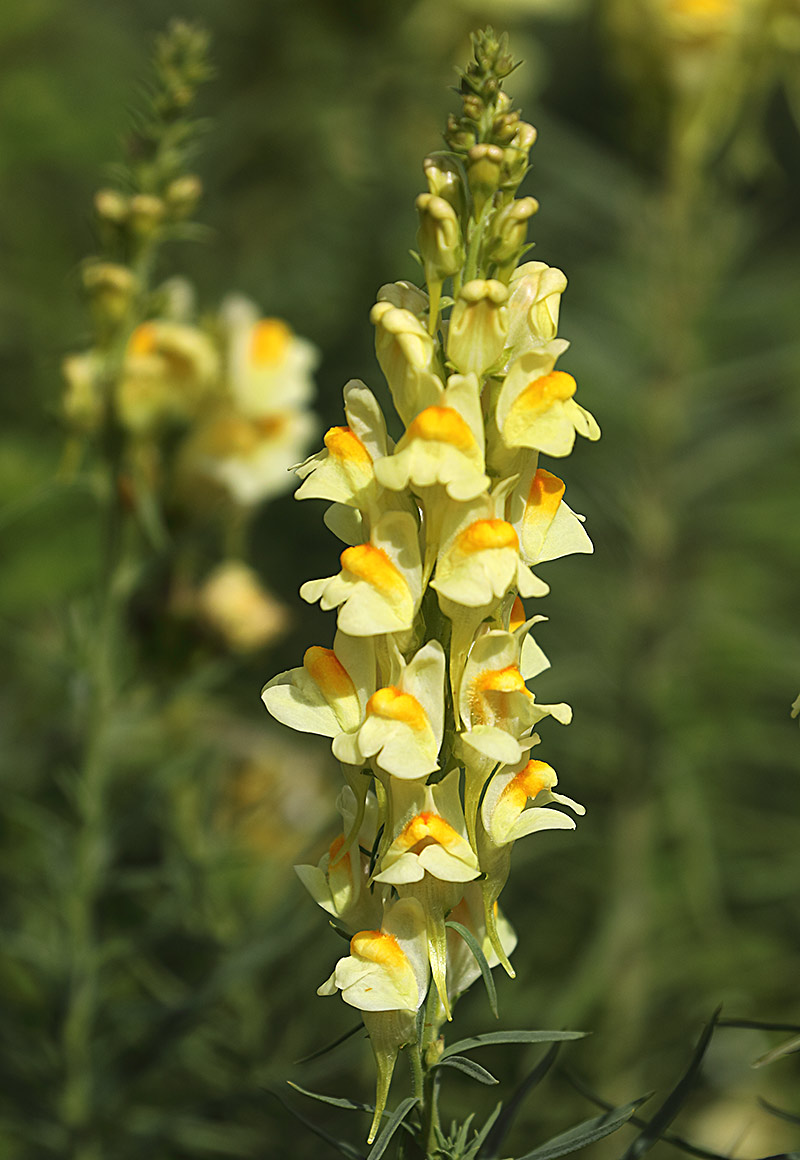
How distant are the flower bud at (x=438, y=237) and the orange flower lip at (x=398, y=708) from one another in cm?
21

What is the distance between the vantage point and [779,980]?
4.78 feet

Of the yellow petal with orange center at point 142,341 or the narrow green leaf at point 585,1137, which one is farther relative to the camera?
the yellow petal with orange center at point 142,341

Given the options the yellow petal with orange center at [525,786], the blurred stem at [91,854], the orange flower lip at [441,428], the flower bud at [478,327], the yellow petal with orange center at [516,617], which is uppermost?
the flower bud at [478,327]

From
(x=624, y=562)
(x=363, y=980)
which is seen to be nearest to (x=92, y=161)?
(x=624, y=562)

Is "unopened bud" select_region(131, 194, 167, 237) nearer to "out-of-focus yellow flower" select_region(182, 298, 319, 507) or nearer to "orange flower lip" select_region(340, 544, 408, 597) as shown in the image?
"out-of-focus yellow flower" select_region(182, 298, 319, 507)

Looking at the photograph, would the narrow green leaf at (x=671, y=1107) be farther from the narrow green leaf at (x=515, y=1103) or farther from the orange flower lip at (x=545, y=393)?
the orange flower lip at (x=545, y=393)

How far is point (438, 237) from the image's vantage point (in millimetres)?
574

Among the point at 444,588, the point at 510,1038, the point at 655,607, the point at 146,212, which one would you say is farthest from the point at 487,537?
the point at 655,607

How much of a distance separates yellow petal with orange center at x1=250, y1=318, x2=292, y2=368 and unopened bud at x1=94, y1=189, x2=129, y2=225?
297mm

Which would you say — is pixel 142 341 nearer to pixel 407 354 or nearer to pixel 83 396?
pixel 83 396

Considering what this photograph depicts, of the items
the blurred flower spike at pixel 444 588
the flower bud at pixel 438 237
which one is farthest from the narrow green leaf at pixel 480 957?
the flower bud at pixel 438 237

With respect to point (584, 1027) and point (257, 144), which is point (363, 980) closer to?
point (584, 1027)

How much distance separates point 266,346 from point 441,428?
30.5 inches

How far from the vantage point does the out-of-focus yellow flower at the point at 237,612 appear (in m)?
1.26
